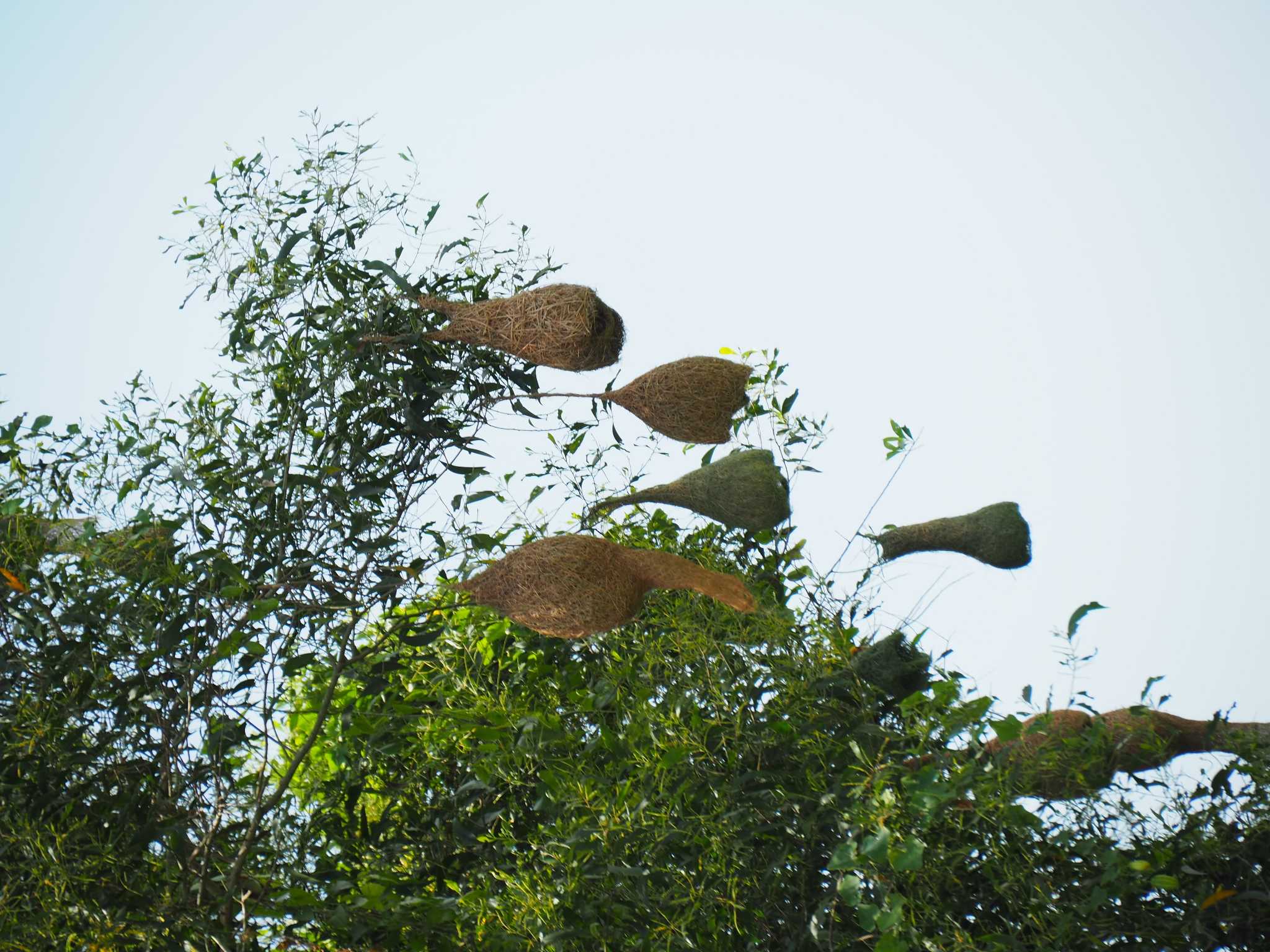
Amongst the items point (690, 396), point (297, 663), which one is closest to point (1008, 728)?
point (690, 396)

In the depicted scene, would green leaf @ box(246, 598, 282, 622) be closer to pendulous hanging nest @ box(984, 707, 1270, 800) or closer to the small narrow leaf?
pendulous hanging nest @ box(984, 707, 1270, 800)

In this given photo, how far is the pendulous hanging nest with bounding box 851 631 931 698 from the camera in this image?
2.17m

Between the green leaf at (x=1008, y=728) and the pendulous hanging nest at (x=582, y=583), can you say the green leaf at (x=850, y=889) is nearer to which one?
the green leaf at (x=1008, y=728)

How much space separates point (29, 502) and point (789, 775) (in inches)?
65.2

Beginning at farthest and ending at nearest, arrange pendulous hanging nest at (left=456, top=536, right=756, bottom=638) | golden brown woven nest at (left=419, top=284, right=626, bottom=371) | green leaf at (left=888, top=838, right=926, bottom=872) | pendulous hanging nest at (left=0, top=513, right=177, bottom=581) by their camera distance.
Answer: pendulous hanging nest at (left=0, top=513, right=177, bottom=581) → golden brown woven nest at (left=419, top=284, right=626, bottom=371) → pendulous hanging nest at (left=456, top=536, right=756, bottom=638) → green leaf at (left=888, top=838, right=926, bottom=872)

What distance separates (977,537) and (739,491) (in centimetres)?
48

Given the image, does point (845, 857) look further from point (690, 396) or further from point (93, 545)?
point (93, 545)

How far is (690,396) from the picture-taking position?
2316 mm

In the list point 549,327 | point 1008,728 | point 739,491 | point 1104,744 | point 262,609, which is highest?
point 549,327

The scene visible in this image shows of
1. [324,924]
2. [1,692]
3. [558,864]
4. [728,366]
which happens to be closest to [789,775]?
[558,864]

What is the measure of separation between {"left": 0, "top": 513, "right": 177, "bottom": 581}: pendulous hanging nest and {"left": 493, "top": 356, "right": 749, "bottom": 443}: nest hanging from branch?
2.84 ft

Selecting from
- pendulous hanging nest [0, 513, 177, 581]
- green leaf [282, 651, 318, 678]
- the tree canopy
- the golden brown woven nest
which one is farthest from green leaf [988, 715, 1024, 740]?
pendulous hanging nest [0, 513, 177, 581]

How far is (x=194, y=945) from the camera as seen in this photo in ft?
7.54

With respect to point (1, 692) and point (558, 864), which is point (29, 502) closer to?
point (1, 692)
